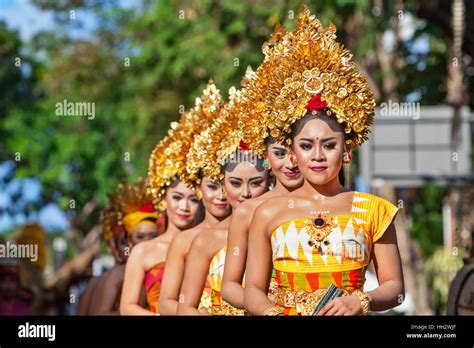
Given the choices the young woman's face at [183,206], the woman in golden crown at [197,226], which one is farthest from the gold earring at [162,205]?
the woman in golden crown at [197,226]

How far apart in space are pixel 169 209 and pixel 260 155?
214 centimetres

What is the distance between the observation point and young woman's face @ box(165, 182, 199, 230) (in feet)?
32.7

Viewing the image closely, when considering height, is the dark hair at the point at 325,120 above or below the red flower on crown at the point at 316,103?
below

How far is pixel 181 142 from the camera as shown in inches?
392

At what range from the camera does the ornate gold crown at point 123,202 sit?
11.8 m

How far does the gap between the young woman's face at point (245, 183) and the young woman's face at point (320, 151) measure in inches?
46.6

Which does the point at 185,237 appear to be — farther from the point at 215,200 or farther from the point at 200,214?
the point at 200,214

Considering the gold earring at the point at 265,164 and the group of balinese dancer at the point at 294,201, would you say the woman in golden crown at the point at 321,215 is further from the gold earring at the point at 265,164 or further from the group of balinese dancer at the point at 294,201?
the gold earring at the point at 265,164

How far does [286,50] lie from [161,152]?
8.89 feet

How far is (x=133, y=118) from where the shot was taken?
90.8 feet

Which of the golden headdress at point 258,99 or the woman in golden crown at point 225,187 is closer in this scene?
the golden headdress at point 258,99
